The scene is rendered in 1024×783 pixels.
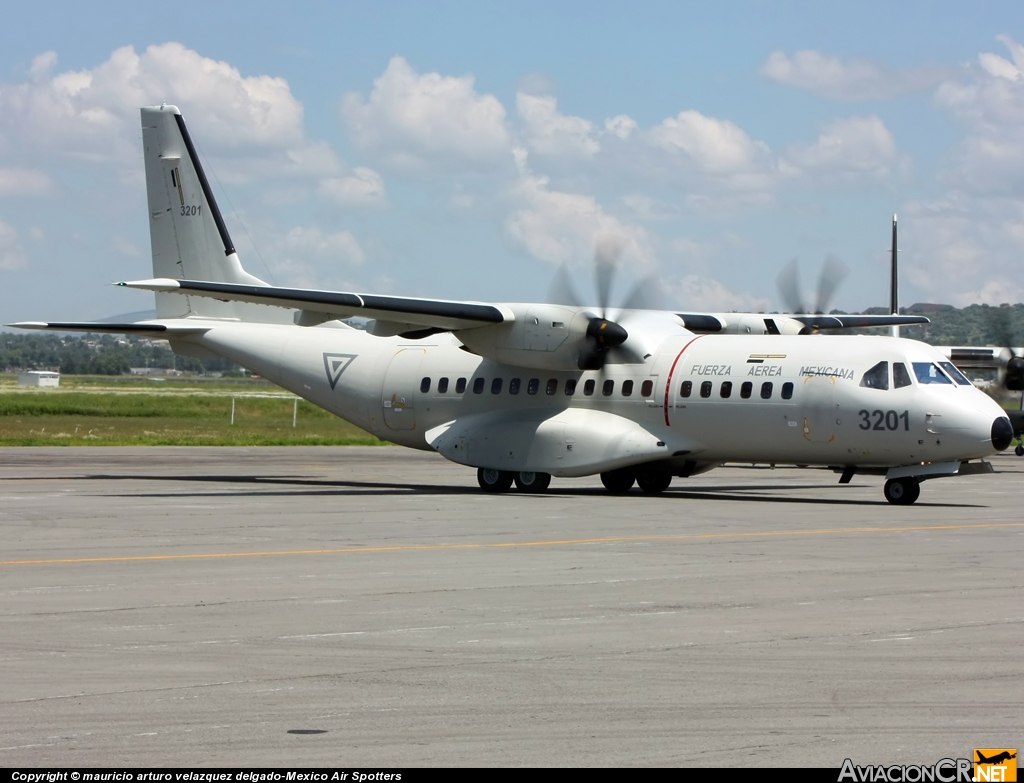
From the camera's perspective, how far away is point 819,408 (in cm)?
2319

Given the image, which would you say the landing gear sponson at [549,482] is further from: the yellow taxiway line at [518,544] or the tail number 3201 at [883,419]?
the yellow taxiway line at [518,544]

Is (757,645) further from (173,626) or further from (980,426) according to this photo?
(980,426)

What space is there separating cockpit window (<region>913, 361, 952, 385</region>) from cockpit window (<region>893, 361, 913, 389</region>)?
0.51 ft

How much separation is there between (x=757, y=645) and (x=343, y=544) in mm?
7785

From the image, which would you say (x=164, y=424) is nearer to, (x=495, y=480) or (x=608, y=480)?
(x=495, y=480)

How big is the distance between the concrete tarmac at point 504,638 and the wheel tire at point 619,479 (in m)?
5.18

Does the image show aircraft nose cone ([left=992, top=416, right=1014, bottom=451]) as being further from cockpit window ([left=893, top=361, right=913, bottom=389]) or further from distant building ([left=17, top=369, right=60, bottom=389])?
distant building ([left=17, top=369, right=60, bottom=389])

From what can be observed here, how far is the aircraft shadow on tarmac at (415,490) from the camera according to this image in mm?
24516

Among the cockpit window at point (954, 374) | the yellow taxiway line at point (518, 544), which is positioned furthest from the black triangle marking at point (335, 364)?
the yellow taxiway line at point (518, 544)

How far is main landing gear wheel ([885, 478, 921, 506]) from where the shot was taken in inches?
917

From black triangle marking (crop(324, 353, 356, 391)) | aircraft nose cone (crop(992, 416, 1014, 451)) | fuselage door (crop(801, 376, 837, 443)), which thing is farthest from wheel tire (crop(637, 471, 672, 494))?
black triangle marking (crop(324, 353, 356, 391))

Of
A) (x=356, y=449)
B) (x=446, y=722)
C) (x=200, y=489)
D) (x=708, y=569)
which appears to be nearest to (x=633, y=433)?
(x=200, y=489)

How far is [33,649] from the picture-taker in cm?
919

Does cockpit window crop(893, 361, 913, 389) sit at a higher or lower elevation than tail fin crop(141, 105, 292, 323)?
lower
